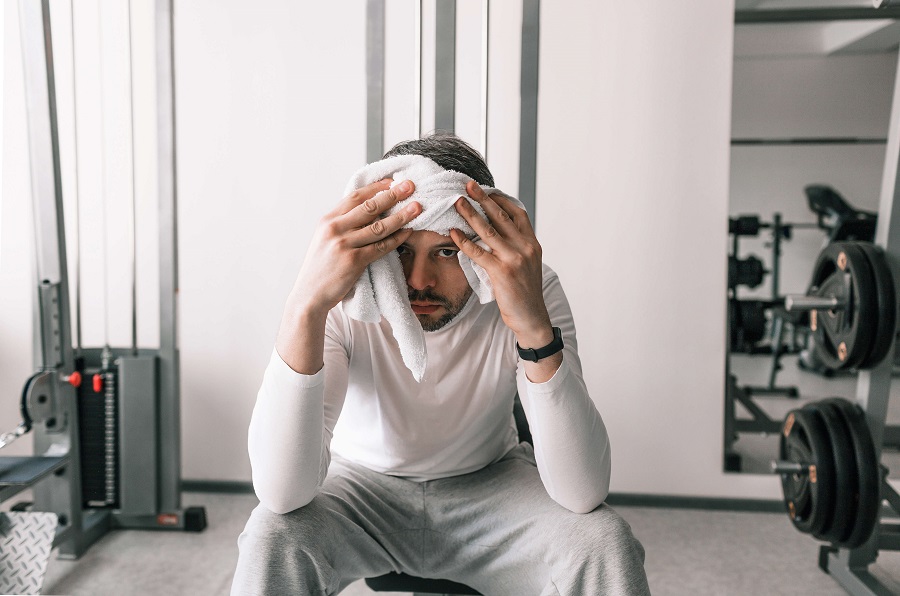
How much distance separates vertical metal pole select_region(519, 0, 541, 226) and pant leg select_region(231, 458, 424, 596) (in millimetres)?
853

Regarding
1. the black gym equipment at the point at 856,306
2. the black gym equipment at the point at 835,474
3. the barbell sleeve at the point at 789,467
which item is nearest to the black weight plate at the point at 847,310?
the black gym equipment at the point at 856,306

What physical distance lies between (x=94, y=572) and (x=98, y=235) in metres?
1.08

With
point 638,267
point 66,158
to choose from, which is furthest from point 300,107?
point 638,267

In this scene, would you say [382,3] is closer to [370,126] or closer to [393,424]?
[370,126]

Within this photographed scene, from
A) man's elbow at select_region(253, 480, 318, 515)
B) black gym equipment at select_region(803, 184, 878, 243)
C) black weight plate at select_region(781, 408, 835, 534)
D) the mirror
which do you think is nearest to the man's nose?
man's elbow at select_region(253, 480, 318, 515)

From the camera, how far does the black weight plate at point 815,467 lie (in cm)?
Answer: 171

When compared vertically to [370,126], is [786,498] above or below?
below

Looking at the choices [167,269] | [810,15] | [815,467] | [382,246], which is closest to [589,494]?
[382,246]

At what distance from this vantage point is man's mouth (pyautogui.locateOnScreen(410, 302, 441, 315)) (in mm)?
1189

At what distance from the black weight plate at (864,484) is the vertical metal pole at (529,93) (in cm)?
97

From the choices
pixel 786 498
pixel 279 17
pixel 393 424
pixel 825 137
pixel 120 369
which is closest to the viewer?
pixel 393 424

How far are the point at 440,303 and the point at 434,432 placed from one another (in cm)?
25

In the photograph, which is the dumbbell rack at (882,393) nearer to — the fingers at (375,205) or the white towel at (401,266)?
the white towel at (401,266)

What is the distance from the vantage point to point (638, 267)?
2.33 meters
